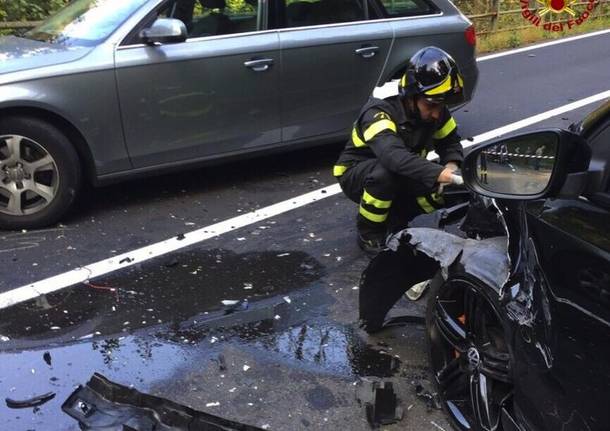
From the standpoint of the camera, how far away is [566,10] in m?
15.7

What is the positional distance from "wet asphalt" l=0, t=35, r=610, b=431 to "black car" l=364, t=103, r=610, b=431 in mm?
436

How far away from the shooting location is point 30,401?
9.82ft

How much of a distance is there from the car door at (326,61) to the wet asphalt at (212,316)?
1.82ft

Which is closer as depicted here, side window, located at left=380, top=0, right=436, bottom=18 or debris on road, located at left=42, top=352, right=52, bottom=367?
debris on road, located at left=42, top=352, right=52, bottom=367

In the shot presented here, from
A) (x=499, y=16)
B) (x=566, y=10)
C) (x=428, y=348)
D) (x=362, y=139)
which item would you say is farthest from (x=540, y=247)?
(x=566, y=10)

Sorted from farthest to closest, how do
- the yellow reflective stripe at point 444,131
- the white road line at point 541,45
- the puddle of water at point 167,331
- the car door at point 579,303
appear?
the white road line at point 541,45
the yellow reflective stripe at point 444,131
the puddle of water at point 167,331
the car door at point 579,303

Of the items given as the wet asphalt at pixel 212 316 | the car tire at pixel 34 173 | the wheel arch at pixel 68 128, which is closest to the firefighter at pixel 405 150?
the wet asphalt at pixel 212 316

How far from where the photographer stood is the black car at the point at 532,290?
6.41ft

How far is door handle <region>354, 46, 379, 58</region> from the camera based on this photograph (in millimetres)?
5656

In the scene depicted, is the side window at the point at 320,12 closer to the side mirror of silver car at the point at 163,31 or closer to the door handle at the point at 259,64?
the door handle at the point at 259,64

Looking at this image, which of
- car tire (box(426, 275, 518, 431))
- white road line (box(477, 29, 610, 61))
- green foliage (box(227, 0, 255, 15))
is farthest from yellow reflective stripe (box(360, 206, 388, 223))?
white road line (box(477, 29, 610, 61))

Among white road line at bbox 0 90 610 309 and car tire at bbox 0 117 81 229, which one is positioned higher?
car tire at bbox 0 117 81 229

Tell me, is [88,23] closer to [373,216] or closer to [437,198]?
[373,216]

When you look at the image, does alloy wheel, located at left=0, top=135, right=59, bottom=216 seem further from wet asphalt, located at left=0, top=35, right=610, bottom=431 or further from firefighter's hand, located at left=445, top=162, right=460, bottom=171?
firefighter's hand, located at left=445, top=162, right=460, bottom=171
